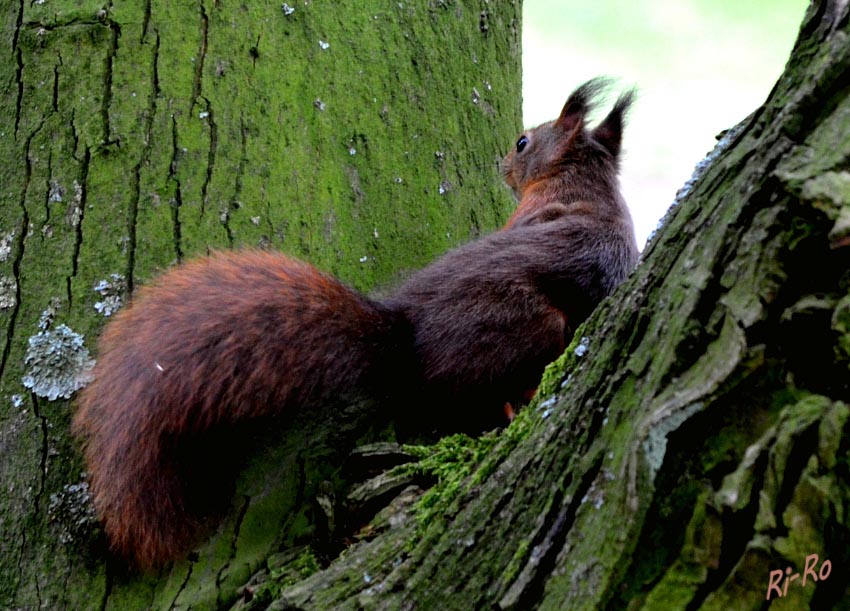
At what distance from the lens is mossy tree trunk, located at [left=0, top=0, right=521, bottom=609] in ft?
4.55

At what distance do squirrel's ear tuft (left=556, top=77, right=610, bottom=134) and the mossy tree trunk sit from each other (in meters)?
0.99

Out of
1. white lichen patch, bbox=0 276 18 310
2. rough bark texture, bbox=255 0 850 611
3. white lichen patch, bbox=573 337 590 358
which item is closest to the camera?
rough bark texture, bbox=255 0 850 611

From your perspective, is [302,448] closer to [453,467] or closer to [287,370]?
[287,370]

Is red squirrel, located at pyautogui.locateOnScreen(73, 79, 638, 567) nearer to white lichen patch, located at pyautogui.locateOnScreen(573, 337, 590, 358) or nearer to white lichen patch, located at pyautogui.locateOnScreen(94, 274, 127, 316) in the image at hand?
white lichen patch, located at pyautogui.locateOnScreen(94, 274, 127, 316)

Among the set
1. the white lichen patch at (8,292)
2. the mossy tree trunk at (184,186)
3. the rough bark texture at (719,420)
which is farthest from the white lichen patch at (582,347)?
the white lichen patch at (8,292)

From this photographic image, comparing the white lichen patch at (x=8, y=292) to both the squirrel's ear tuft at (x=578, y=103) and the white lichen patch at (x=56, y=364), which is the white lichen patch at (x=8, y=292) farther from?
the squirrel's ear tuft at (x=578, y=103)

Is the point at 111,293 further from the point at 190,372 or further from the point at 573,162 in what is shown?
the point at 573,162

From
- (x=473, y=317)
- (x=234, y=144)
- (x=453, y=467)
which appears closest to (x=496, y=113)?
(x=473, y=317)

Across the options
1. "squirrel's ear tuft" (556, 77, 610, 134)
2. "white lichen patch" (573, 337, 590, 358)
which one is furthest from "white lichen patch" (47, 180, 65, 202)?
"squirrel's ear tuft" (556, 77, 610, 134)

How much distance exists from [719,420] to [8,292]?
1.22 metres

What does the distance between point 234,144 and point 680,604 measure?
1.23 meters

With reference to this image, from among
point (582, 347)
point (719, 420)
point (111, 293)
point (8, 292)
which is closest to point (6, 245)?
point (8, 292)

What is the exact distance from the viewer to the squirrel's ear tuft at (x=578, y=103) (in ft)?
9.78

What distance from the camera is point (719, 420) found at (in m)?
0.77
